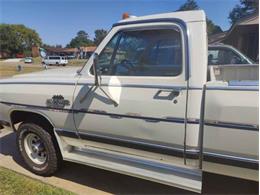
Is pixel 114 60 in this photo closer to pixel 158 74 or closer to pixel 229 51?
pixel 158 74

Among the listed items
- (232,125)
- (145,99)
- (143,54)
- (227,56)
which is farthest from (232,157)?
(227,56)

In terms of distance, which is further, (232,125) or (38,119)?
(38,119)

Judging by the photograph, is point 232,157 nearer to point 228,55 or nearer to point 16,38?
point 228,55

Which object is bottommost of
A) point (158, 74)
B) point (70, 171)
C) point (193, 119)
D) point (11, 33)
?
point (70, 171)

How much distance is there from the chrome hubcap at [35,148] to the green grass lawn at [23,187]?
0.97 ft

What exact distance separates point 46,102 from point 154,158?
147 cm

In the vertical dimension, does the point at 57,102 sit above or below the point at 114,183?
above

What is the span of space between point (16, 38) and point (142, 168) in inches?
3937

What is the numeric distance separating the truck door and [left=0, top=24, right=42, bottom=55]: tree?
303ft

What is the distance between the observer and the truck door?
9.14 feet

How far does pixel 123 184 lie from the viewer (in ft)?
12.3

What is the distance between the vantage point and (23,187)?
11.9ft

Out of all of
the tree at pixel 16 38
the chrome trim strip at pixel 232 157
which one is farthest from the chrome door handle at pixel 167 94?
the tree at pixel 16 38

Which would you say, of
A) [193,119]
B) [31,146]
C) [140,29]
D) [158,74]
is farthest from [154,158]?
[31,146]
